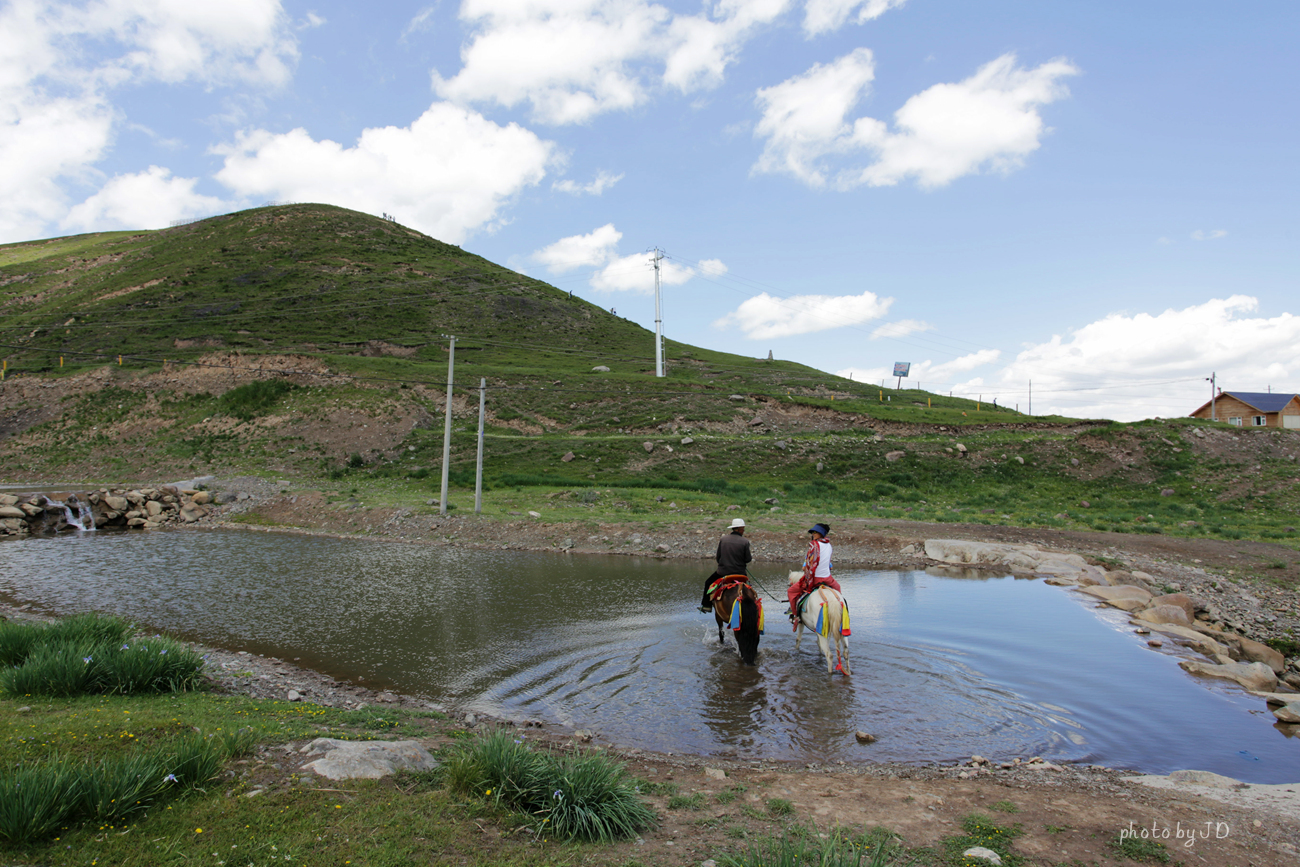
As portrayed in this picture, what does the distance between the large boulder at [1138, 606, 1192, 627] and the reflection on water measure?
665mm

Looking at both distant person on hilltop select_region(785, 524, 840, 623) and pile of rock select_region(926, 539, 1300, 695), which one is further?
pile of rock select_region(926, 539, 1300, 695)

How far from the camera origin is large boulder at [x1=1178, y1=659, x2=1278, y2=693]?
1159 cm

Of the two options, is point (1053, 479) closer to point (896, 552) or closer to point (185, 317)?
point (896, 552)

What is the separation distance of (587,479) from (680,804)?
3326 cm

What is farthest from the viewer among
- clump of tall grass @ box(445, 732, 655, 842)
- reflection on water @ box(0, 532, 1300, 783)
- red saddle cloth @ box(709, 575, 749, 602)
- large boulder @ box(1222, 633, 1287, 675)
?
large boulder @ box(1222, 633, 1287, 675)

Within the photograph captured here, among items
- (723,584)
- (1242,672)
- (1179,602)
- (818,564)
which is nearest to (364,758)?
(723,584)

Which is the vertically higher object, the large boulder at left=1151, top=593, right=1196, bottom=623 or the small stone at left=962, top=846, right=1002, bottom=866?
the small stone at left=962, top=846, right=1002, bottom=866

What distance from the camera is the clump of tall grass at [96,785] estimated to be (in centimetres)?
434

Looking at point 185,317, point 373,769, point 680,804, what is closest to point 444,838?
point 373,769

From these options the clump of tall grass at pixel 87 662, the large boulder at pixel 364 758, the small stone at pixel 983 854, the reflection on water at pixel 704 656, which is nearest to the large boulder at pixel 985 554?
the reflection on water at pixel 704 656

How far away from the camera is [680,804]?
240 inches

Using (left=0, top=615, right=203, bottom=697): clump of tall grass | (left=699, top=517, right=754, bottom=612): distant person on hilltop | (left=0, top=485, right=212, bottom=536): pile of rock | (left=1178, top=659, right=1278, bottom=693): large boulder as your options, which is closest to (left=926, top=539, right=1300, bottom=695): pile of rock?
(left=1178, top=659, right=1278, bottom=693): large boulder

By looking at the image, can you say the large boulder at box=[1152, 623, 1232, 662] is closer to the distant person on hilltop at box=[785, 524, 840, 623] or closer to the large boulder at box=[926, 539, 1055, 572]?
the large boulder at box=[926, 539, 1055, 572]

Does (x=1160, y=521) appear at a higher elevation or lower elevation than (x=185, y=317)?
lower
